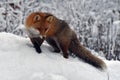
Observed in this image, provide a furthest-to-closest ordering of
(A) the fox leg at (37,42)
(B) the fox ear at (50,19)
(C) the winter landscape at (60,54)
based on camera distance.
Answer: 1. (B) the fox ear at (50,19)
2. (A) the fox leg at (37,42)
3. (C) the winter landscape at (60,54)

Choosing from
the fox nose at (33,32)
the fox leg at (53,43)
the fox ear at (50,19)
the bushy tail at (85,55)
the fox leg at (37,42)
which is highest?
the fox ear at (50,19)

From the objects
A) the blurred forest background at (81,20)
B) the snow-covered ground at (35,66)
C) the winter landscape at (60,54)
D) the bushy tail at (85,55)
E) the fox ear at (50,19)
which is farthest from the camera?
the blurred forest background at (81,20)

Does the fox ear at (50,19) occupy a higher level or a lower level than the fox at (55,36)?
higher

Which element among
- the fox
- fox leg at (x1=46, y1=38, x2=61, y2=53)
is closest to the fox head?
the fox

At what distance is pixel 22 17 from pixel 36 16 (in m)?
2.78

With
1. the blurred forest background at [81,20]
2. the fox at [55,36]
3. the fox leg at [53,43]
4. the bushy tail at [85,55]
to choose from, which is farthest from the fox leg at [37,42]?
the blurred forest background at [81,20]

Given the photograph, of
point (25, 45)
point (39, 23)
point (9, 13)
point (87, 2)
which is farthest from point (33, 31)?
point (87, 2)

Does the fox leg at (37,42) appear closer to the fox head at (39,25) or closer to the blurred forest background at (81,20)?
the fox head at (39,25)

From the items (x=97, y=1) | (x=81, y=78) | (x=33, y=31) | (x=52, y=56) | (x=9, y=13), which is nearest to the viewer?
(x=81, y=78)

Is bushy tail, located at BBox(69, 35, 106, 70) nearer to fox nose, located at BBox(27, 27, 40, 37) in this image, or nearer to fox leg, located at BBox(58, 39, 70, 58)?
fox leg, located at BBox(58, 39, 70, 58)

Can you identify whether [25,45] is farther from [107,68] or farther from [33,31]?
[107,68]

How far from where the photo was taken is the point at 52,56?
443 centimetres

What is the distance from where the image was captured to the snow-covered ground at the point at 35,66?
3.77 metres

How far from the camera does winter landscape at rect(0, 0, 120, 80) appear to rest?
12.8 ft
